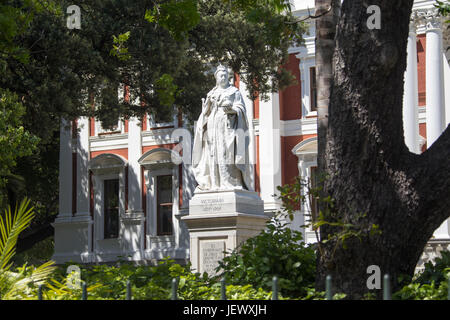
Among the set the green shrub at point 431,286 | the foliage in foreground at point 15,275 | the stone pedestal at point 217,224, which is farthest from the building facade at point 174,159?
the foliage in foreground at point 15,275

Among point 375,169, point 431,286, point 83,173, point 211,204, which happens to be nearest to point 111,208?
point 83,173

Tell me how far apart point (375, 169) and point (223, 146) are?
786cm

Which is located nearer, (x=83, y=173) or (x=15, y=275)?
(x=15, y=275)

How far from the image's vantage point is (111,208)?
106 feet

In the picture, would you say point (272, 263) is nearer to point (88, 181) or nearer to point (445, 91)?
point (445, 91)

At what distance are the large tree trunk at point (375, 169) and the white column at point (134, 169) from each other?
83.5 ft

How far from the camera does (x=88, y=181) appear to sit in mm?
32625

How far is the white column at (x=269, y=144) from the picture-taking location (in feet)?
94.7

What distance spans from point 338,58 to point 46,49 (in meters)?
11.4

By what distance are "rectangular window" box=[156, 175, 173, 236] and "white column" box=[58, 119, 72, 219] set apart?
3939mm

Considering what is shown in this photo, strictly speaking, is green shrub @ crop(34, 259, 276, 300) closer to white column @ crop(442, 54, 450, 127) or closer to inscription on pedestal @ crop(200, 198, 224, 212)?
inscription on pedestal @ crop(200, 198, 224, 212)

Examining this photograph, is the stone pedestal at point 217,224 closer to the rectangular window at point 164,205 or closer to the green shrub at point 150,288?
the green shrub at point 150,288
